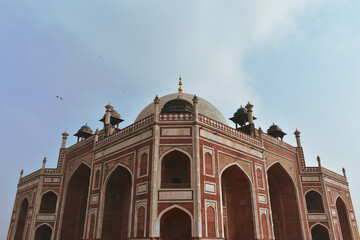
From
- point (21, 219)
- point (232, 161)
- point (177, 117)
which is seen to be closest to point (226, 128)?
point (232, 161)

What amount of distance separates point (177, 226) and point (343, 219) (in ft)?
61.0

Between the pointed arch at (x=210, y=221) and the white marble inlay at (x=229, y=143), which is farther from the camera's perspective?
the white marble inlay at (x=229, y=143)

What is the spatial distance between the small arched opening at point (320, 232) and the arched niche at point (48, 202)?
69.6 feet

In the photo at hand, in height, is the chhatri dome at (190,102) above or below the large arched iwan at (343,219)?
above

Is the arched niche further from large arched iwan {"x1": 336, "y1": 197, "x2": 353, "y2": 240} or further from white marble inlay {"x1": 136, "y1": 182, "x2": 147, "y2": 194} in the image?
large arched iwan {"x1": 336, "y1": 197, "x2": 353, "y2": 240}

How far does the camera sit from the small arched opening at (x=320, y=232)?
21652mm

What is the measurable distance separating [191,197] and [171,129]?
3.73m

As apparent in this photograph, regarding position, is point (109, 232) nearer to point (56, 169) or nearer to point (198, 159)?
point (198, 159)

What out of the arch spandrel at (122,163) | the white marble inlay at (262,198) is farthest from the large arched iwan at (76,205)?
the white marble inlay at (262,198)

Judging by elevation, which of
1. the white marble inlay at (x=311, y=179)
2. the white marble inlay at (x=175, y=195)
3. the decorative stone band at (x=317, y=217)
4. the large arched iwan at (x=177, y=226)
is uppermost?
the white marble inlay at (x=311, y=179)

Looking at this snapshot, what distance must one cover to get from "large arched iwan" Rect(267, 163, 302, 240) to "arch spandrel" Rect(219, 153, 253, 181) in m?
4.82

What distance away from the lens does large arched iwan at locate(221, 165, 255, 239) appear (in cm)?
1628

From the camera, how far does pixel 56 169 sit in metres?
23.7

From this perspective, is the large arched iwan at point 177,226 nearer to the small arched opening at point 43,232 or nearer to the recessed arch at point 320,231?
the recessed arch at point 320,231
